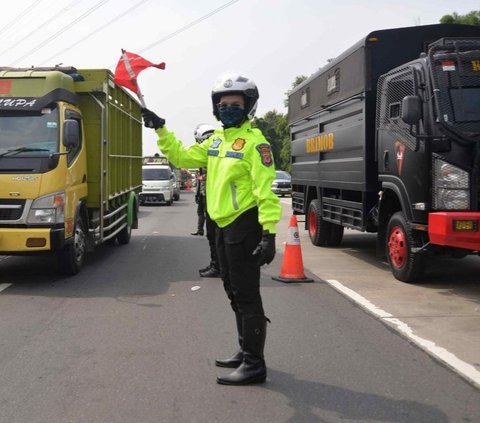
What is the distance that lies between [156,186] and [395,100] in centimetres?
2074

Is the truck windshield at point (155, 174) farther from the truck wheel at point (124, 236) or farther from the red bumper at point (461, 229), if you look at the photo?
the red bumper at point (461, 229)

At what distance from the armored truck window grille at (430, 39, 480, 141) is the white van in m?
21.5

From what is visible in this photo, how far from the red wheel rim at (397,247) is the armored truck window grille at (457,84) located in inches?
65.0

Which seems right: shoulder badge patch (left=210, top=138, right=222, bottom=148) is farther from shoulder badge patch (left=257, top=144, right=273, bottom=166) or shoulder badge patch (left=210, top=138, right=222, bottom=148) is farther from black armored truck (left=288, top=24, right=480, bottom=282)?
black armored truck (left=288, top=24, right=480, bottom=282)

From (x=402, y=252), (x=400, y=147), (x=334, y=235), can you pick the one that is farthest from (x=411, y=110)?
(x=334, y=235)

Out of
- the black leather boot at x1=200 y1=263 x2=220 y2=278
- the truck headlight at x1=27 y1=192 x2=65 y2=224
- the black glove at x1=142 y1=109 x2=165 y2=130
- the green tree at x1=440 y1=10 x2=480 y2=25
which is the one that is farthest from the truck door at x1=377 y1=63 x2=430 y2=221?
the green tree at x1=440 y1=10 x2=480 y2=25

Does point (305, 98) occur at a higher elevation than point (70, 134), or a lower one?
A: higher

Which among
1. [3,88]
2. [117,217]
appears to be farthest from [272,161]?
[117,217]

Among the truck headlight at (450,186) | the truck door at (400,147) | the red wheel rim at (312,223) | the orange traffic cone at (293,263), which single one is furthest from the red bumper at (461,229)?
the red wheel rim at (312,223)

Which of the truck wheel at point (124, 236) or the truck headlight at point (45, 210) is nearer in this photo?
the truck headlight at point (45, 210)

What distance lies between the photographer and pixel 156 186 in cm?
2784

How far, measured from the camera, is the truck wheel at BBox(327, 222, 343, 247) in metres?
12.1

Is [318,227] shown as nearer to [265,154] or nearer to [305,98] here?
[305,98]

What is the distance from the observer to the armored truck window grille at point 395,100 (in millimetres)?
7547
